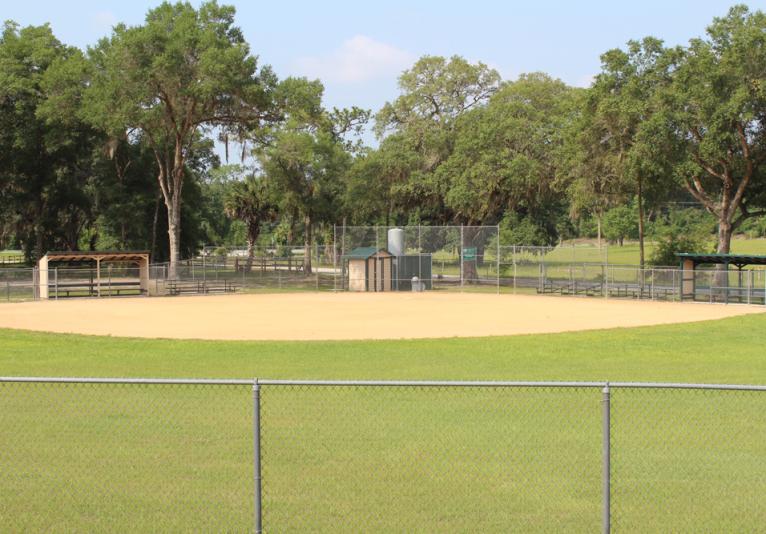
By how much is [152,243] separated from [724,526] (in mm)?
66991

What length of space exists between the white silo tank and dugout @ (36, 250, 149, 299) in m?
15.3

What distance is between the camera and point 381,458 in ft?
32.9

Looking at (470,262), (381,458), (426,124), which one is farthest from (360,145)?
(381,458)

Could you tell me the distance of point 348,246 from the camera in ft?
195

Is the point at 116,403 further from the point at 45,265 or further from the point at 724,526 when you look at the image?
the point at 45,265

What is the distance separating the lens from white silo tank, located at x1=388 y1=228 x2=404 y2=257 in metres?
56.8

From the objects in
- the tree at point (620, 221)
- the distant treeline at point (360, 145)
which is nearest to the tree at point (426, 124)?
the distant treeline at point (360, 145)

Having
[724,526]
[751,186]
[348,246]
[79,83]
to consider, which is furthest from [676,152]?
[724,526]

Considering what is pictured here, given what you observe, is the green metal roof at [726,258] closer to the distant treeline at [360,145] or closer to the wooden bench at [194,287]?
the distant treeline at [360,145]

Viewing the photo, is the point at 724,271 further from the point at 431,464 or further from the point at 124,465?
the point at 124,465

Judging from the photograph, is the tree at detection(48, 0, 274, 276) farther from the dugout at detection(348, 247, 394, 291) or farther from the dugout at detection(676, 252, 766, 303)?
the dugout at detection(676, 252, 766, 303)

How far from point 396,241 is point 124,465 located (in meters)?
47.6

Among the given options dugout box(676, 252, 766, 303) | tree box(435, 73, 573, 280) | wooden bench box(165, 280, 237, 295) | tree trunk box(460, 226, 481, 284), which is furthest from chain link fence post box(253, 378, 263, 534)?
tree box(435, 73, 573, 280)

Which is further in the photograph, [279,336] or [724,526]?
[279,336]
